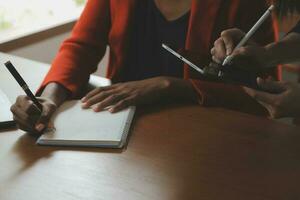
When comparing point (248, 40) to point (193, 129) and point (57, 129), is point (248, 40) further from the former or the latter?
point (57, 129)

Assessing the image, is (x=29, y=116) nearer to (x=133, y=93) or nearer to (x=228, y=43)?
(x=133, y=93)

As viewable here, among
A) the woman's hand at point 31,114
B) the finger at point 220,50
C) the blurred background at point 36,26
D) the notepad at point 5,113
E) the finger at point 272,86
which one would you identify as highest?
the finger at point 220,50

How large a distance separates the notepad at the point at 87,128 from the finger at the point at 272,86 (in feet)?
0.96

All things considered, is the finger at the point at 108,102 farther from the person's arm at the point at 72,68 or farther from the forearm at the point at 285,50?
the forearm at the point at 285,50

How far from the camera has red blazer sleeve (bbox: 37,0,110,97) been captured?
3.48 ft

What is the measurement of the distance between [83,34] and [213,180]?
69cm

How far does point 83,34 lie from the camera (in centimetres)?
119

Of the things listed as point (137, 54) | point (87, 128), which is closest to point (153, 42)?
point (137, 54)

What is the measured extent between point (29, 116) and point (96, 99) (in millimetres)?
181

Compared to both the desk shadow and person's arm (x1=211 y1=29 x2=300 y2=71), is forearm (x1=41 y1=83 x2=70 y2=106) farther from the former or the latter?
person's arm (x1=211 y1=29 x2=300 y2=71)

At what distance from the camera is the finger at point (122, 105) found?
0.90 m

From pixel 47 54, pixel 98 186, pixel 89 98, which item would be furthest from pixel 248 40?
pixel 47 54

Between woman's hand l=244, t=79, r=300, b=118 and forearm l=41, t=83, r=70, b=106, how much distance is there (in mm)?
464

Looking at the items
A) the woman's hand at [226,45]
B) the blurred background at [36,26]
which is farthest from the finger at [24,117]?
Answer: the blurred background at [36,26]
